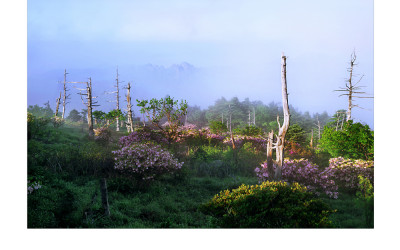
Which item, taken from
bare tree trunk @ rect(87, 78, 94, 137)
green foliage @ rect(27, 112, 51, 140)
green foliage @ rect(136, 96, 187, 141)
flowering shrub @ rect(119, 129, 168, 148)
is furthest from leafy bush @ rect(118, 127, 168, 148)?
green foliage @ rect(27, 112, 51, 140)

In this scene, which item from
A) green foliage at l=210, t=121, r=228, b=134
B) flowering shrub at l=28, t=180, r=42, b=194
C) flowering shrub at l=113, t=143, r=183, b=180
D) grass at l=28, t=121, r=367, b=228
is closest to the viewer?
grass at l=28, t=121, r=367, b=228

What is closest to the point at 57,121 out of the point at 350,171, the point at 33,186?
the point at 33,186

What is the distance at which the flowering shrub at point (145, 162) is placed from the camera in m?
5.41

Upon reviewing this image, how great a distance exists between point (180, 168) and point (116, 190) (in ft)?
4.01

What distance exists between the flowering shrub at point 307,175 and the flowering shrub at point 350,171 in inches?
3.9

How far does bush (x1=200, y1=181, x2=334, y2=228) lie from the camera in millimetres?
4203

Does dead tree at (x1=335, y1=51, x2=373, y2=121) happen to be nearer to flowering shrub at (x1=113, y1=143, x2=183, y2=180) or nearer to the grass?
the grass

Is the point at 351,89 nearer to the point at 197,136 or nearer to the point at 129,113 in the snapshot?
the point at 197,136

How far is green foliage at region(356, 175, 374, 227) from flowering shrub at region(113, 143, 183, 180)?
317cm

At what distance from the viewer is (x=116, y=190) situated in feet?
17.3

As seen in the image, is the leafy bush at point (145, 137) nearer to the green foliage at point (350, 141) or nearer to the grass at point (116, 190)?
the grass at point (116, 190)

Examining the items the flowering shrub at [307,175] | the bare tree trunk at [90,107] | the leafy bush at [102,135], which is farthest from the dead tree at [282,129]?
the bare tree trunk at [90,107]

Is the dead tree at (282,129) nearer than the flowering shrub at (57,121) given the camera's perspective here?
Yes
